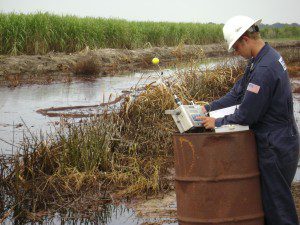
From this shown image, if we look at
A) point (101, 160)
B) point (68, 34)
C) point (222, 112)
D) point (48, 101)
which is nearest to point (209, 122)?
point (222, 112)

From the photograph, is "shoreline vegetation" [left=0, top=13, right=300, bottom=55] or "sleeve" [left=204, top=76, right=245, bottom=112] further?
"shoreline vegetation" [left=0, top=13, right=300, bottom=55]

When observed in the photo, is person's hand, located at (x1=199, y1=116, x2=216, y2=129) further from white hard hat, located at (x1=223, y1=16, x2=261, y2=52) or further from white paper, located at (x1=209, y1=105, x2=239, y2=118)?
white hard hat, located at (x1=223, y1=16, x2=261, y2=52)

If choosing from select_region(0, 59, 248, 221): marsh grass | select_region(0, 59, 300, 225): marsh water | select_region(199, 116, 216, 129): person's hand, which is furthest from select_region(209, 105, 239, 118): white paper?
select_region(0, 59, 248, 221): marsh grass

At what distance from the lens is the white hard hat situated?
445cm

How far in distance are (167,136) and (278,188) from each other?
4.81m

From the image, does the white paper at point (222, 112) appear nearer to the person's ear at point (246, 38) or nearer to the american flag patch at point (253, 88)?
the american flag patch at point (253, 88)

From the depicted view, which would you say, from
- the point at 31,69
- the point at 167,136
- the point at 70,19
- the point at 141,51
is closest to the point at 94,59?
the point at 31,69

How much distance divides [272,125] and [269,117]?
0.06 metres

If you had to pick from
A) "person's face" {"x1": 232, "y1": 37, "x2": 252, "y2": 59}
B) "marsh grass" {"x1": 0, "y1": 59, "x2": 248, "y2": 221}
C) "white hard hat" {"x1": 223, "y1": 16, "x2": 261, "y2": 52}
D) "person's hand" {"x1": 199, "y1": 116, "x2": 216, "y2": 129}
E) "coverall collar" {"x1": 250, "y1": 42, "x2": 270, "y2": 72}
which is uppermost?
"white hard hat" {"x1": 223, "y1": 16, "x2": 261, "y2": 52}

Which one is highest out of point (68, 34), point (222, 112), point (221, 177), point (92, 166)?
point (68, 34)

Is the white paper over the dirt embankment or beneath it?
beneath

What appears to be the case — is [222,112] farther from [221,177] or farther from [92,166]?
[92,166]

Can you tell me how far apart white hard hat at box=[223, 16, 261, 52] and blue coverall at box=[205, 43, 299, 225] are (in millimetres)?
212

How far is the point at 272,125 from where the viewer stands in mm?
4492
